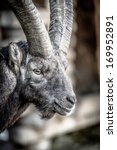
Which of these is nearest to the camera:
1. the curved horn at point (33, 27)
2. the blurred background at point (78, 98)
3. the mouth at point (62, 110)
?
the curved horn at point (33, 27)

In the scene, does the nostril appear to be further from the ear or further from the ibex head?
the ear

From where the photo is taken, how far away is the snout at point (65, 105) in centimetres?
356

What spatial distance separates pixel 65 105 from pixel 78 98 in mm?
5675

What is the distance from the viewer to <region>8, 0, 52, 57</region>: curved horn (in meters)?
3.38

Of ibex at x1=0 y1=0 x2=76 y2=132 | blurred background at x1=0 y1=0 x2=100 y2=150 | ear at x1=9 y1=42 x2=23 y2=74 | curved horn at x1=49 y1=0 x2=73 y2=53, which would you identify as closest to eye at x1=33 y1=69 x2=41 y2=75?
ibex at x1=0 y1=0 x2=76 y2=132

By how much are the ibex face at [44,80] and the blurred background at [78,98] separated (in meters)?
3.97

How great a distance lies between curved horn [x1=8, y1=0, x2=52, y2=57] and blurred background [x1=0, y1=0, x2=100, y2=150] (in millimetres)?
3985

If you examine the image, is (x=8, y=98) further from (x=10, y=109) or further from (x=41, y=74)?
(x=41, y=74)

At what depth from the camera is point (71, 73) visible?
9125 millimetres

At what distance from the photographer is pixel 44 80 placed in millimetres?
3611

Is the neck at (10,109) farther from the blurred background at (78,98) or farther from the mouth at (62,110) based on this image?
the blurred background at (78,98)

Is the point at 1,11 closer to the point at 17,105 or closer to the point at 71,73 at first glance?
the point at 71,73

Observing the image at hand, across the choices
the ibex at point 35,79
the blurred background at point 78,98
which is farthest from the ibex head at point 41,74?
the blurred background at point 78,98

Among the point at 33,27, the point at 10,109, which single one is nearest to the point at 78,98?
the point at 10,109
